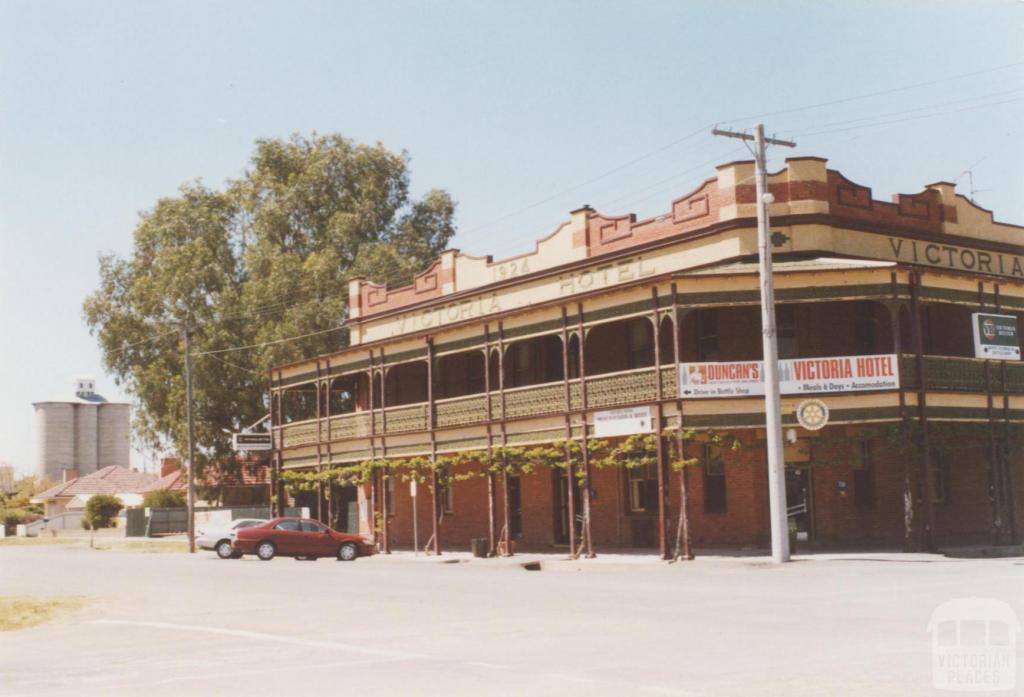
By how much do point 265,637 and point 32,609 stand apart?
8.29 metres

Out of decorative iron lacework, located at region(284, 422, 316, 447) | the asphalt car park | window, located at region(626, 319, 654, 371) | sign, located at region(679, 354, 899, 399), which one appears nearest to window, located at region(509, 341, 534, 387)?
window, located at region(626, 319, 654, 371)

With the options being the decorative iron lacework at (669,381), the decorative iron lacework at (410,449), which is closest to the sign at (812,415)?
the decorative iron lacework at (669,381)

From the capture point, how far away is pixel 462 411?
1491 inches

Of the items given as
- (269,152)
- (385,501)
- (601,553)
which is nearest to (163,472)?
(269,152)

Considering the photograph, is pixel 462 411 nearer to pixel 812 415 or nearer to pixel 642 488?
pixel 642 488

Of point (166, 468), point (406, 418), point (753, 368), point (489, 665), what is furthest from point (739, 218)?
point (166, 468)

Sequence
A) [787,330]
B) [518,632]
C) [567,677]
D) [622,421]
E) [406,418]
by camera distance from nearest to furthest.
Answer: [567,677] < [518,632] < [622,421] < [787,330] < [406,418]

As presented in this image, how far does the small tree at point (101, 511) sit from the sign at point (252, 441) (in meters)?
32.2

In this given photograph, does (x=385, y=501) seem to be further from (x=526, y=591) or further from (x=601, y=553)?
(x=526, y=591)

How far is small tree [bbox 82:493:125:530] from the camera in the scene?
249ft

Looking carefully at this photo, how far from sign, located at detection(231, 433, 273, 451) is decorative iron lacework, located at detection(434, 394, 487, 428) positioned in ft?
37.0

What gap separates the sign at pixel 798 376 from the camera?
1140 inches

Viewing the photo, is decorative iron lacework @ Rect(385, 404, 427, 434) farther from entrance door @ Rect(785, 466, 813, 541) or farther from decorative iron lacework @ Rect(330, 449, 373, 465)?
entrance door @ Rect(785, 466, 813, 541)

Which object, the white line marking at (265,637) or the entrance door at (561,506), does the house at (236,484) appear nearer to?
the entrance door at (561,506)
